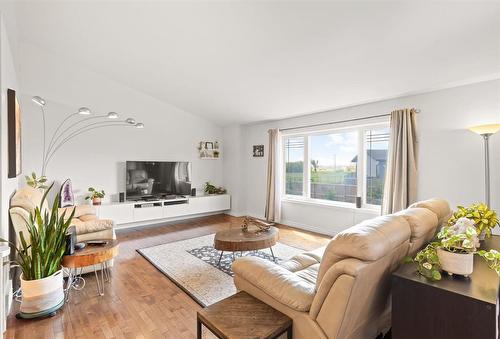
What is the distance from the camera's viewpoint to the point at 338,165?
4656 millimetres

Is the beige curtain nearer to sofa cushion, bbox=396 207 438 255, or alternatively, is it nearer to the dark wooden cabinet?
sofa cushion, bbox=396 207 438 255

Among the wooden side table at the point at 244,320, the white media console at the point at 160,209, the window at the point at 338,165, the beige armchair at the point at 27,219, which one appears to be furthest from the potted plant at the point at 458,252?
the white media console at the point at 160,209

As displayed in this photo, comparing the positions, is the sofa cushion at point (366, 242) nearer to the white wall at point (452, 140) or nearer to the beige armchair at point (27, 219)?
the white wall at point (452, 140)

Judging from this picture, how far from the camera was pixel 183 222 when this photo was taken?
5578mm

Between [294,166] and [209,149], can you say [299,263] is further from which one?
[209,149]

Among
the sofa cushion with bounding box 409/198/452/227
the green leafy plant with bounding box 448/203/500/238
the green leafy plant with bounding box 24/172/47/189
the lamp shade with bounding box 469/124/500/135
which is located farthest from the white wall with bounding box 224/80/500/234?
the green leafy plant with bounding box 24/172/47/189

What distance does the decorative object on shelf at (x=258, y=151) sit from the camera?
5832 millimetres

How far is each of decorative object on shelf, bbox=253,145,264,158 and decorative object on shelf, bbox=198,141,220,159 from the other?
3.43 ft

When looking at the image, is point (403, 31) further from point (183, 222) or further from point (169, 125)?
point (183, 222)

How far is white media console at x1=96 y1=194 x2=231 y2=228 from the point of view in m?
4.63

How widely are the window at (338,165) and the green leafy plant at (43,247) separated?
407 centimetres

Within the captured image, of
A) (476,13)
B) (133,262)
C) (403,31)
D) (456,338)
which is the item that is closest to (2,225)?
(133,262)

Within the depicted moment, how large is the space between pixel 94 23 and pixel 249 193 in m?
4.36

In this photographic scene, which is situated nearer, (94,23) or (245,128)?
(94,23)
